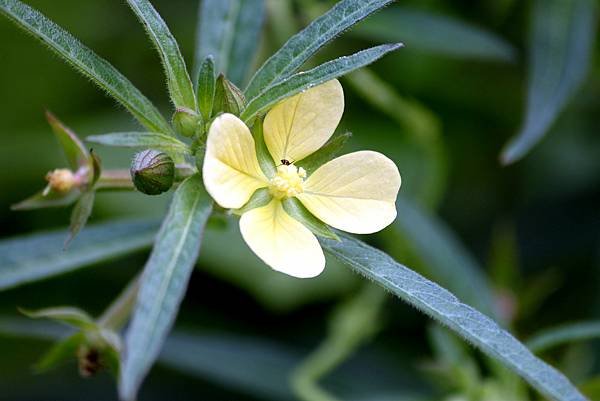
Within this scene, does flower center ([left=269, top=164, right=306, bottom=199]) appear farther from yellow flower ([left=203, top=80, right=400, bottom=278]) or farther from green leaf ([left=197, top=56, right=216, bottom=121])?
green leaf ([left=197, top=56, right=216, bottom=121])

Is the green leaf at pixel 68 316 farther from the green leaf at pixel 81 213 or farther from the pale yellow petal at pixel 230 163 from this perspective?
the pale yellow petal at pixel 230 163

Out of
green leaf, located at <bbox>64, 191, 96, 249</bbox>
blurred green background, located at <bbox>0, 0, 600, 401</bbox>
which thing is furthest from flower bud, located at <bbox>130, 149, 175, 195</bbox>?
blurred green background, located at <bbox>0, 0, 600, 401</bbox>

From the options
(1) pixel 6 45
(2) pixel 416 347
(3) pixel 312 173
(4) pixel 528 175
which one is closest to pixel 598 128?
(4) pixel 528 175

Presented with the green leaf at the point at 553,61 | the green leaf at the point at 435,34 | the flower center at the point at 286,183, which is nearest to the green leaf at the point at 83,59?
the flower center at the point at 286,183

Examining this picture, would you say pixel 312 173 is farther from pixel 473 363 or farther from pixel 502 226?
pixel 502 226

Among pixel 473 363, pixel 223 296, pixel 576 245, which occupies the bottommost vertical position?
pixel 473 363

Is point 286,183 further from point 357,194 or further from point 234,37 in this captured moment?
point 234,37
